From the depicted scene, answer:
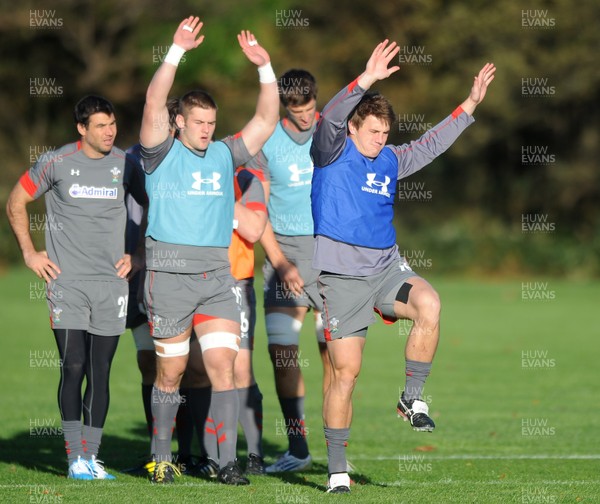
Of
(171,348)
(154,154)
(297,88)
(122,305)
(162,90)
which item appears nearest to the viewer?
(162,90)

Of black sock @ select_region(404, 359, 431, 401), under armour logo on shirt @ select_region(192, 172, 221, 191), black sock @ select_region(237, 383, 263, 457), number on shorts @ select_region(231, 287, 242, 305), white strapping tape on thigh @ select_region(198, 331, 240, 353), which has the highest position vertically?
under armour logo on shirt @ select_region(192, 172, 221, 191)

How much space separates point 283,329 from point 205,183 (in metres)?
1.85

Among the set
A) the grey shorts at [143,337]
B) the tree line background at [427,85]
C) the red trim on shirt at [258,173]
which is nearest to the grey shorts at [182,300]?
the grey shorts at [143,337]

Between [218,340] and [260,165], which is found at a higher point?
[260,165]

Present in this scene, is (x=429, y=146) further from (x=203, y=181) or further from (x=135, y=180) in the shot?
(x=135, y=180)

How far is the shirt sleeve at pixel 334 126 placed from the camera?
683cm

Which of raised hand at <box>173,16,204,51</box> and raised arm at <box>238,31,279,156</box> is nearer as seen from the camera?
raised hand at <box>173,16,204,51</box>

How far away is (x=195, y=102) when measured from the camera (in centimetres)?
739

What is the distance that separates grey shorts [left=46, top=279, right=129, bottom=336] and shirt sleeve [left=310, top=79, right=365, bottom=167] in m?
1.88

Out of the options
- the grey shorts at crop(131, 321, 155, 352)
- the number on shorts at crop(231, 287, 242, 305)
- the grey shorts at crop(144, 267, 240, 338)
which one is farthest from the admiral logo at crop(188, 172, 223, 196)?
the grey shorts at crop(131, 321, 155, 352)

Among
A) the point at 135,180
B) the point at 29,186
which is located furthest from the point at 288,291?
the point at 29,186

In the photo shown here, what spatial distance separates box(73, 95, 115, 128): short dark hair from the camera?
7.93 metres

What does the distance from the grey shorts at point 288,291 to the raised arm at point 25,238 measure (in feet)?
5.86

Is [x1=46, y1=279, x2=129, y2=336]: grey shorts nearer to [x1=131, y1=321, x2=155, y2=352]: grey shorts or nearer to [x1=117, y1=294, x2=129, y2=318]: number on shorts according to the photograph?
[x1=117, y1=294, x2=129, y2=318]: number on shorts
